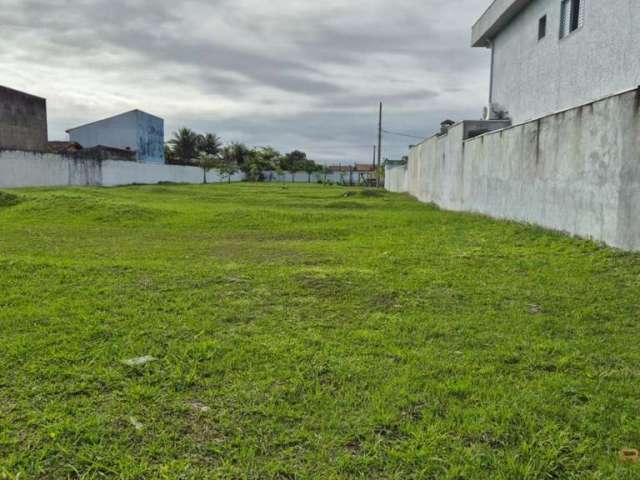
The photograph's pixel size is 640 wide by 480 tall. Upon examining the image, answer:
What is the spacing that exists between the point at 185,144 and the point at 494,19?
46332 mm

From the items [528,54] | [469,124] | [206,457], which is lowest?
[206,457]

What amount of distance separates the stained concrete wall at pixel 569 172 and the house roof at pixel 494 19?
408cm

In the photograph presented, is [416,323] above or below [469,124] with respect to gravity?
below

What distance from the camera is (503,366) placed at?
2852mm

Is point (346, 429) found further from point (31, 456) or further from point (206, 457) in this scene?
point (31, 456)

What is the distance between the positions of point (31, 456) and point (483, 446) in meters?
1.85

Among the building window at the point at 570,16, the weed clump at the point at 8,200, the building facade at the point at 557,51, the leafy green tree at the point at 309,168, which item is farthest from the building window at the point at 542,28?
the leafy green tree at the point at 309,168

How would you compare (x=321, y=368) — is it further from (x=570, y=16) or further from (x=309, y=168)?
(x=309, y=168)

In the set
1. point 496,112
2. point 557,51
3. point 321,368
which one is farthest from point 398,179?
point 321,368

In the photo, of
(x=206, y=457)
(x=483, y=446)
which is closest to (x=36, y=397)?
(x=206, y=457)

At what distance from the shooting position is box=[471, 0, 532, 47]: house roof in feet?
42.5

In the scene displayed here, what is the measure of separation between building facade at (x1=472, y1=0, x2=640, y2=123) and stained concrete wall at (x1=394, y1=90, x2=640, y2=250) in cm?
171

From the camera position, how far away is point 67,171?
23906mm

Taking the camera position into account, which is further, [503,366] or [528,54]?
[528,54]
